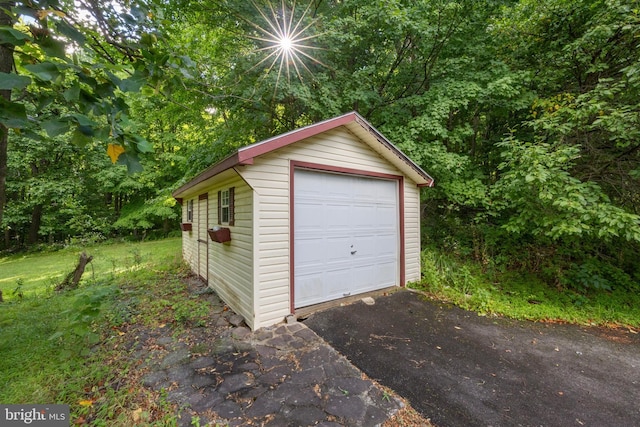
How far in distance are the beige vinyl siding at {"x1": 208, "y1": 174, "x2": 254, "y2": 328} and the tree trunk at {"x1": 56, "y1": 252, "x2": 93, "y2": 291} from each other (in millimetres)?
3382

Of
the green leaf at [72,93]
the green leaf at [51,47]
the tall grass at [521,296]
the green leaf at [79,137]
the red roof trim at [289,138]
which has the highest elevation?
the red roof trim at [289,138]

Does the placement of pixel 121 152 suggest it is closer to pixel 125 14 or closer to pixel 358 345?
pixel 125 14

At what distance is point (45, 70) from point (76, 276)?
723cm

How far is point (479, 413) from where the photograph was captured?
230cm

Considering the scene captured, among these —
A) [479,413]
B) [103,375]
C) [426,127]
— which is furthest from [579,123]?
[103,375]

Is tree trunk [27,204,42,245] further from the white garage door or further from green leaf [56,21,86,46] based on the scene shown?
green leaf [56,21,86,46]

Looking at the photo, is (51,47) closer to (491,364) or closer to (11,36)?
(11,36)

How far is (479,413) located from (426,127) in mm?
5665

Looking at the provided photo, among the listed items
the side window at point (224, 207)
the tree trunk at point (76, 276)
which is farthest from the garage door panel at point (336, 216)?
the tree trunk at point (76, 276)

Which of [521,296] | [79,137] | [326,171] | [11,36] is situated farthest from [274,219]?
[521,296]

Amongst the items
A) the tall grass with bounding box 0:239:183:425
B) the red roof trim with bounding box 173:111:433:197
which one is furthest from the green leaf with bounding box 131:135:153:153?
the tall grass with bounding box 0:239:183:425

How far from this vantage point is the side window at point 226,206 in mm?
4566

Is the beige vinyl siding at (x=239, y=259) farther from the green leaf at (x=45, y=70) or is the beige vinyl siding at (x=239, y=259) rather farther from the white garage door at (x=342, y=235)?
the green leaf at (x=45, y=70)

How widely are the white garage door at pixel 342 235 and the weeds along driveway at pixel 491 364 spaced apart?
1.90 ft
